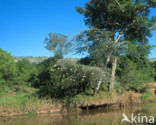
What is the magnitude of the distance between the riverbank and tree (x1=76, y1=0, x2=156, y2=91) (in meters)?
1.75

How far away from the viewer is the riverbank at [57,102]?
1535 centimetres

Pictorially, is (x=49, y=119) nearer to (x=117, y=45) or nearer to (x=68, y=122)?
(x=68, y=122)

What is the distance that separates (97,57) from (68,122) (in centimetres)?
762

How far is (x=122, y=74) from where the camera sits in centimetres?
2212

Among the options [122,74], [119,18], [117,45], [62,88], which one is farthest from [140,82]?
[62,88]

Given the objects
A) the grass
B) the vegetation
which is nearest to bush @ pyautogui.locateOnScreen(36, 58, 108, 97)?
the vegetation

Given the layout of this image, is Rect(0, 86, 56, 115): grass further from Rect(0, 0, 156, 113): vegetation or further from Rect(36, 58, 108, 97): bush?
Rect(36, 58, 108, 97): bush

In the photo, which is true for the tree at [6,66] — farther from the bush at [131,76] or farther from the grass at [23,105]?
the bush at [131,76]

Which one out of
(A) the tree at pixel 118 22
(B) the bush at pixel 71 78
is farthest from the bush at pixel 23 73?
(A) the tree at pixel 118 22

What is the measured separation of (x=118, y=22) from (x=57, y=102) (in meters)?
11.8

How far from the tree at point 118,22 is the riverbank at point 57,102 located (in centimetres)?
175

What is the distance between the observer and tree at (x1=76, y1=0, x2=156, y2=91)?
19.2m

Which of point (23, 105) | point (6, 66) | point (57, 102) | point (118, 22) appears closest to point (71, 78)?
point (57, 102)

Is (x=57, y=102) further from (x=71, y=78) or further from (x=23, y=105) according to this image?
(x=23, y=105)
